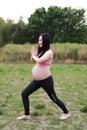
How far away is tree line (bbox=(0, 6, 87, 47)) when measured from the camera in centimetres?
4844

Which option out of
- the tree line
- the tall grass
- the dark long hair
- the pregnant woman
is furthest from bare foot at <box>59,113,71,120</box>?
the tree line

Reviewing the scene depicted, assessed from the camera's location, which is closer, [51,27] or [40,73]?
[40,73]

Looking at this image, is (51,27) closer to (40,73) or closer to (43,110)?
(43,110)

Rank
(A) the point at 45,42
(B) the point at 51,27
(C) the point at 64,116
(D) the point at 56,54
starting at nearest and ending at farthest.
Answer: (A) the point at 45,42
(C) the point at 64,116
(D) the point at 56,54
(B) the point at 51,27

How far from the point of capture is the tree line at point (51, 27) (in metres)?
48.4

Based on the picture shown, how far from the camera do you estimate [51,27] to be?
166ft

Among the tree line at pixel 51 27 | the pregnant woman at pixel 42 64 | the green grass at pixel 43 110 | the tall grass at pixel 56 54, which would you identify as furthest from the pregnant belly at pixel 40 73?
the tree line at pixel 51 27

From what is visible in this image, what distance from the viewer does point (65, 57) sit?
25047 mm

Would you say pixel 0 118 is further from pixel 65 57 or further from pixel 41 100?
pixel 65 57

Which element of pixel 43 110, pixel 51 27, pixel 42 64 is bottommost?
pixel 51 27

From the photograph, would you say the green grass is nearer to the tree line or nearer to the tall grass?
the tall grass

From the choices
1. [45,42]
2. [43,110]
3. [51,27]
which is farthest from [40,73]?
[51,27]

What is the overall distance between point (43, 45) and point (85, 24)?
47450mm

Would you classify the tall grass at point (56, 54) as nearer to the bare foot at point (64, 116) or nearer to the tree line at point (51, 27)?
the bare foot at point (64, 116)
